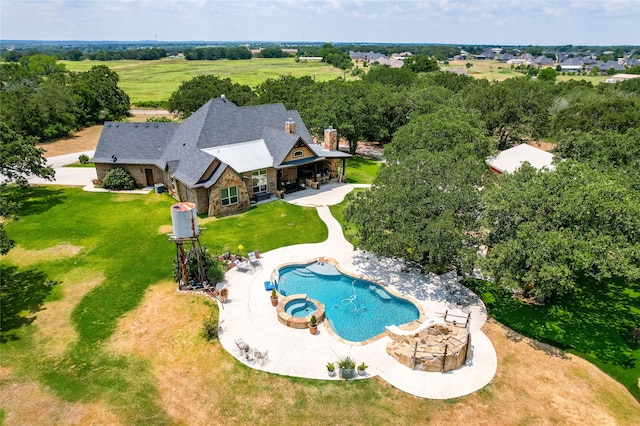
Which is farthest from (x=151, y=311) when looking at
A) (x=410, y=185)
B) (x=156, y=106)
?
(x=156, y=106)

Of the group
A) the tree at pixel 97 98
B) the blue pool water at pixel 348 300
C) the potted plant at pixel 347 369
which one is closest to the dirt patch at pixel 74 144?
the tree at pixel 97 98

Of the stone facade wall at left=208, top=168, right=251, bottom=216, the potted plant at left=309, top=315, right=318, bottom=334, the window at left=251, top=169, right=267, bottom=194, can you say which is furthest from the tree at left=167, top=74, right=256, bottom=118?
the potted plant at left=309, top=315, right=318, bottom=334

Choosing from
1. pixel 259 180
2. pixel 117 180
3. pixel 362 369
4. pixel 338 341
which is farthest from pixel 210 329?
pixel 117 180

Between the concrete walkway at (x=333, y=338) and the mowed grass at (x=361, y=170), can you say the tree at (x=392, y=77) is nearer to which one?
the mowed grass at (x=361, y=170)

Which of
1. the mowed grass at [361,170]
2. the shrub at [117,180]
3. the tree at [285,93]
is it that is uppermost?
the tree at [285,93]

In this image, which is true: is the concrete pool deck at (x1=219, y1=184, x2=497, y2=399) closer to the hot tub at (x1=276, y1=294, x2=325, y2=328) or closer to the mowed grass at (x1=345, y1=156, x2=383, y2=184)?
the hot tub at (x1=276, y1=294, x2=325, y2=328)

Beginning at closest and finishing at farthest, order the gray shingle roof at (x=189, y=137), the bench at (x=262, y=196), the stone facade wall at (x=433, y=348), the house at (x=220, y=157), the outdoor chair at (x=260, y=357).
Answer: the stone facade wall at (x=433, y=348) → the outdoor chair at (x=260, y=357) → the house at (x=220, y=157) → the bench at (x=262, y=196) → the gray shingle roof at (x=189, y=137)

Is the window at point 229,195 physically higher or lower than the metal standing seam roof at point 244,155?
lower

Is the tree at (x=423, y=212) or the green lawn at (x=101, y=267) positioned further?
the tree at (x=423, y=212)
